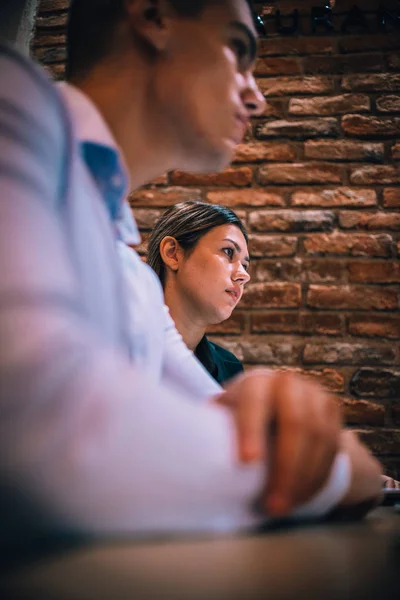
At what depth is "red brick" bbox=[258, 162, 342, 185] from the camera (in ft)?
8.37

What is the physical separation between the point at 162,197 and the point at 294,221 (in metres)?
0.64

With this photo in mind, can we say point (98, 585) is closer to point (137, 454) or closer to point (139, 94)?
point (137, 454)

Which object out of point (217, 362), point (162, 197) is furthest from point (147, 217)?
point (217, 362)

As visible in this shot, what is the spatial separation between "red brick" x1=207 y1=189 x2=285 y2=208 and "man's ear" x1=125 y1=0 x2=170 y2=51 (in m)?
1.86

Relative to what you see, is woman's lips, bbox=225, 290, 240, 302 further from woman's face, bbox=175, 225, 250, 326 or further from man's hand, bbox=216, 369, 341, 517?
man's hand, bbox=216, 369, 341, 517

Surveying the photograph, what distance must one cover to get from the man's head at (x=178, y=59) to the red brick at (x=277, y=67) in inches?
80.8

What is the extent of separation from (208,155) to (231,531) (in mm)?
475

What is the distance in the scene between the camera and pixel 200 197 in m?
2.61

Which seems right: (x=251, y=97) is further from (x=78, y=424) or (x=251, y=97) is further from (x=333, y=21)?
(x=333, y=21)

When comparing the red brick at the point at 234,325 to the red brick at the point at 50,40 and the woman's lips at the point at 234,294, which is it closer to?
the woman's lips at the point at 234,294

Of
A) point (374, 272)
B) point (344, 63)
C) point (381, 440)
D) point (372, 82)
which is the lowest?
point (381, 440)

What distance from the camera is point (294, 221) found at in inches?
99.1

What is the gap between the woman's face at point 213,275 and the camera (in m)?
1.98

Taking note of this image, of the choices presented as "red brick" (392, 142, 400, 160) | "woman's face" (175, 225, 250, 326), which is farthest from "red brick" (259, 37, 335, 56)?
"woman's face" (175, 225, 250, 326)
